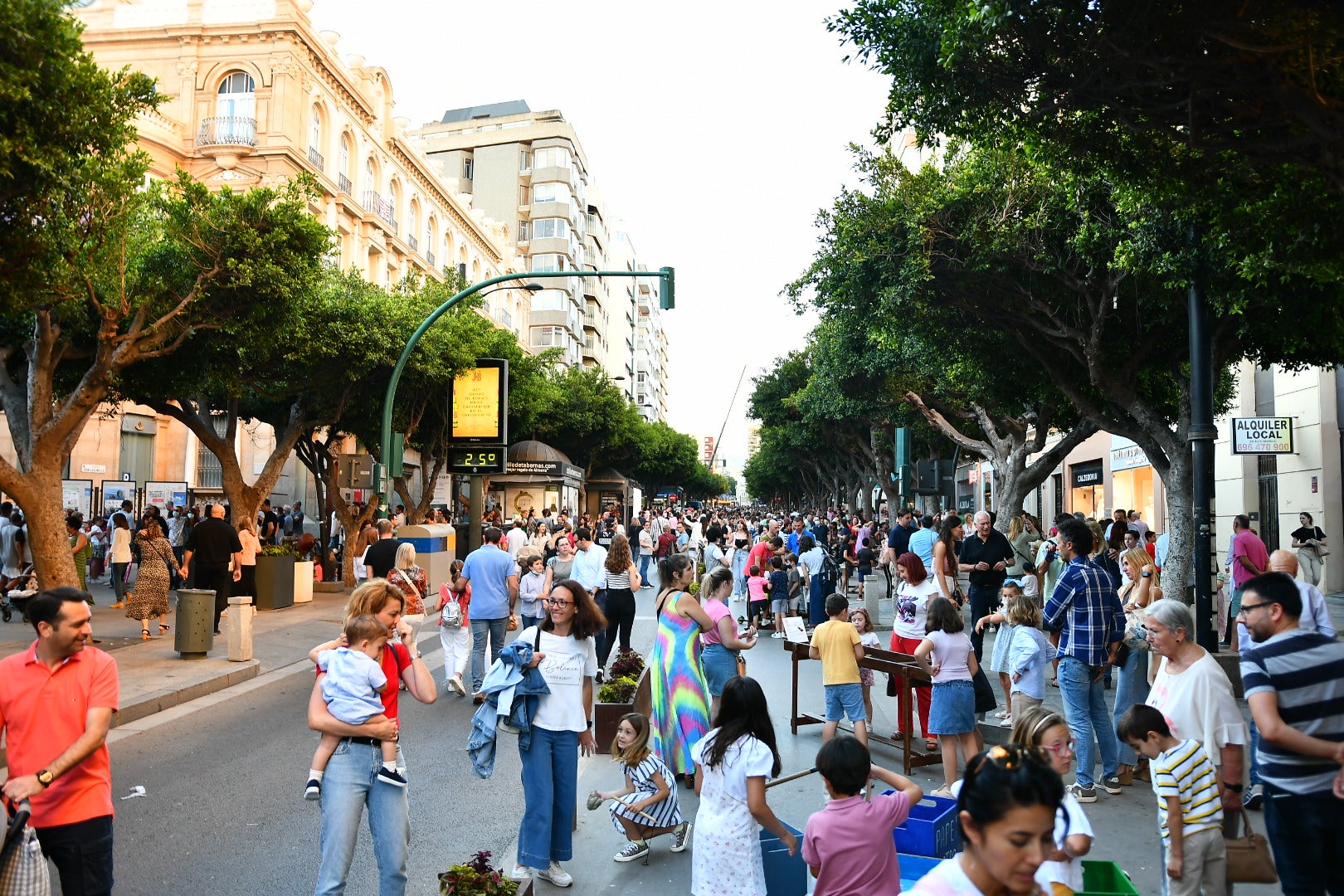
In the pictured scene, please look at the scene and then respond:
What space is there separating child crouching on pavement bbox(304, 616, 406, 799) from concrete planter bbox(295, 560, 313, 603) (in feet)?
54.9

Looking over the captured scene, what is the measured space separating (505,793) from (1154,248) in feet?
29.4

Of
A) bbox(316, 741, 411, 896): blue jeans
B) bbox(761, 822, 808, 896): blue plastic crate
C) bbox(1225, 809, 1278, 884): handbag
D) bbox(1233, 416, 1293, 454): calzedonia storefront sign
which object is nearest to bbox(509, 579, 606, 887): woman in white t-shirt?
bbox(316, 741, 411, 896): blue jeans

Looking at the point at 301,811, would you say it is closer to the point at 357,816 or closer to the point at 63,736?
the point at 357,816

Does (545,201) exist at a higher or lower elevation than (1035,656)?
higher

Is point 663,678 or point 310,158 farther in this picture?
point 310,158

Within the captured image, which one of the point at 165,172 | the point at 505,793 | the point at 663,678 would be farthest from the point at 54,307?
the point at 165,172

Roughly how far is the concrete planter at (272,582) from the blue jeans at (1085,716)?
15.3 meters

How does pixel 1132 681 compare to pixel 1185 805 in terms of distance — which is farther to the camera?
pixel 1132 681

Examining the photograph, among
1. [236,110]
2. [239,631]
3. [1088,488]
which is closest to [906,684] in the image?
[239,631]

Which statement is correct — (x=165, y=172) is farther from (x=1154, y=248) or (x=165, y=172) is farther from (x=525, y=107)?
(x=525, y=107)

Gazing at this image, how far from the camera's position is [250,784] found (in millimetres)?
7141

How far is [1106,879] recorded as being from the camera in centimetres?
366

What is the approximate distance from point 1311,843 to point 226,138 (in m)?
35.4

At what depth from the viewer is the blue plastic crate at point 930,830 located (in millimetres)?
4277
